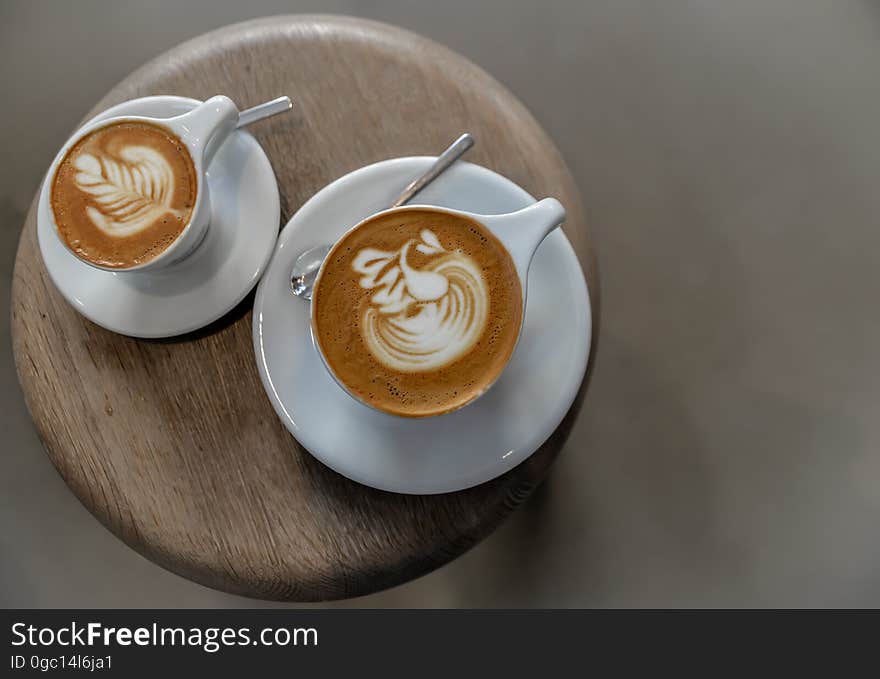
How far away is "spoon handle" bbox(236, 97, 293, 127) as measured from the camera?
78 cm

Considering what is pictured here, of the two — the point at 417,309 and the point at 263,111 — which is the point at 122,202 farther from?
the point at 417,309

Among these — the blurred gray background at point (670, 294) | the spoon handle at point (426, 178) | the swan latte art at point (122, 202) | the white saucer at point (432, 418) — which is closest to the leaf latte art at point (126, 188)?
the swan latte art at point (122, 202)

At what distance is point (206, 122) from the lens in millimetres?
695

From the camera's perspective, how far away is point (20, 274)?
31.7 inches

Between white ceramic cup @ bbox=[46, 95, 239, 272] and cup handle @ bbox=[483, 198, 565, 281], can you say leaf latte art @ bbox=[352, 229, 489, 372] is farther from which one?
white ceramic cup @ bbox=[46, 95, 239, 272]

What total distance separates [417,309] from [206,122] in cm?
27

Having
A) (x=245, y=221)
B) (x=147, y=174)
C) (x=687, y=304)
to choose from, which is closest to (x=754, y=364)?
(x=687, y=304)

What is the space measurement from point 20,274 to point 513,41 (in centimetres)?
105

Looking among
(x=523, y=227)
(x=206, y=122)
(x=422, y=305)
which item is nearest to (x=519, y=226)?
(x=523, y=227)

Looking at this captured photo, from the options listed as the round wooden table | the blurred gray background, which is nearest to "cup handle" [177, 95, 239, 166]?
the round wooden table

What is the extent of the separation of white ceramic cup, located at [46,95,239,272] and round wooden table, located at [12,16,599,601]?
0.11 meters

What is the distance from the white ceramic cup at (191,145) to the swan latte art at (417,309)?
139mm

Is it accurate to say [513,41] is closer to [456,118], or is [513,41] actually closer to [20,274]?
[456,118]

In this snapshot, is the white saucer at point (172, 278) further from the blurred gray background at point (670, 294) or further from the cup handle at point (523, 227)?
the blurred gray background at point (670, 294)
